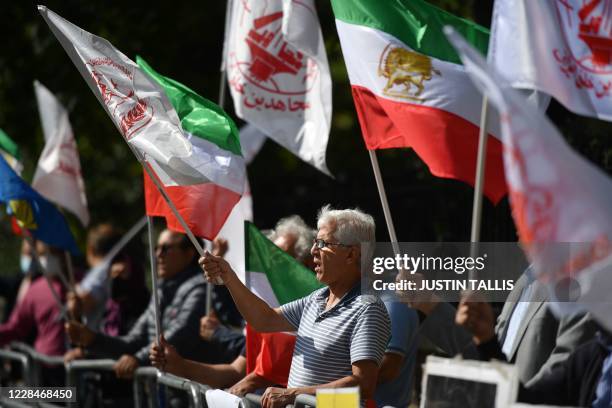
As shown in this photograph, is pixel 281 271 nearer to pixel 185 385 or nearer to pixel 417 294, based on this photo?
pixel 185 385

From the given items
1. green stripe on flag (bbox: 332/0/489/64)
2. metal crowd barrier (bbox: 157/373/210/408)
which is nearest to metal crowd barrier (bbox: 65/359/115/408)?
metal crowd barrier (bbox: 157/373/210/408)

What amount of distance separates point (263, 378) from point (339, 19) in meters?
2.06

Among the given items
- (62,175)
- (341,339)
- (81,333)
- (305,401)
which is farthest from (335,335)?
(62,175)

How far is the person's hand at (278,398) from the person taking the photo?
5305 millimetres

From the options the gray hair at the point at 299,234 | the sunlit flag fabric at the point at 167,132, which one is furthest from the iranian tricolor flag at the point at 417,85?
the gray hair at the point at 299,234

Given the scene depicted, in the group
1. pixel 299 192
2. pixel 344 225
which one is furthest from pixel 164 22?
pixel 344 225

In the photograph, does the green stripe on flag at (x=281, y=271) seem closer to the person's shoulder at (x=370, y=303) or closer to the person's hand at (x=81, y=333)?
the person's shoulder at (x=370, y=303)

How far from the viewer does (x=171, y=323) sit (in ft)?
24.8

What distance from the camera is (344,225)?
18.3 feet

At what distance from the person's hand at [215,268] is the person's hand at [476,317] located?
121cm

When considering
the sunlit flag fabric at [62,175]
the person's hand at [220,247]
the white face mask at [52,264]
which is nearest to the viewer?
the person's hand at [220,247]

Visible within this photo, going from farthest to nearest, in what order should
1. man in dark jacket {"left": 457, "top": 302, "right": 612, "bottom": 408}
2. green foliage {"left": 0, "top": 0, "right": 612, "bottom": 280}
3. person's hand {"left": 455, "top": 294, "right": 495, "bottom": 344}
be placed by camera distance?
green foliage {"left": 0, "top": 0, "right": 612, "bottom": 280} < person's hand {"left": 455, "top": 294, "right": 495, "bottom": 344} < man in dark jacket {"left": 457, "top": 302, "right": 612, "bottom": 408}

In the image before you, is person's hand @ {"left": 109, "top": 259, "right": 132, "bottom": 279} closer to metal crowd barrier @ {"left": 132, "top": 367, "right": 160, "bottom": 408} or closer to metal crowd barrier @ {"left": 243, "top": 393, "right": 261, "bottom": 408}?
metal crowd barrier @ {"left": 132, "top": 367, "right": 160, "bottom": 408}

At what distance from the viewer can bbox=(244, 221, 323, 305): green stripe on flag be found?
664 cm
